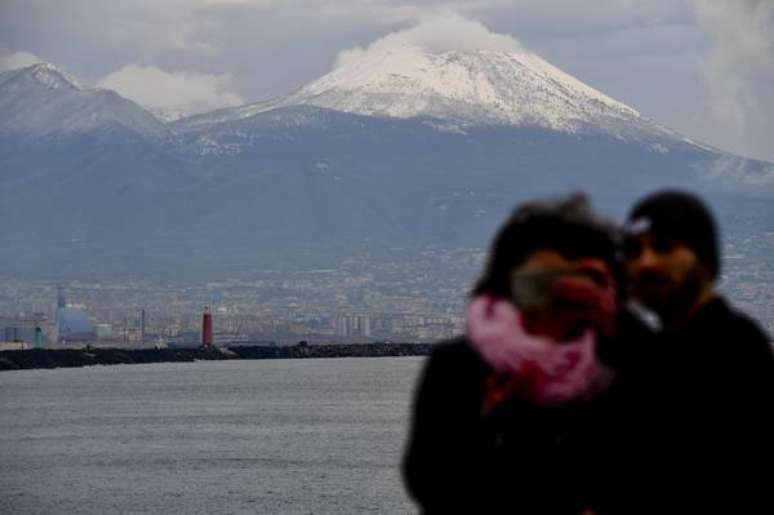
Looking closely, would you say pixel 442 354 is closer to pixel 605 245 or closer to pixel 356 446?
pixel 605 245

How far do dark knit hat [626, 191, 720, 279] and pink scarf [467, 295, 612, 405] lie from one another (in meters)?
0.26

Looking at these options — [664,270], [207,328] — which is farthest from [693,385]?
[207,328]

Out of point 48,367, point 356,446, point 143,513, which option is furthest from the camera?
point 48,367

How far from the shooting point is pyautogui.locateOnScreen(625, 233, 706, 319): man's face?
3227 millimetres

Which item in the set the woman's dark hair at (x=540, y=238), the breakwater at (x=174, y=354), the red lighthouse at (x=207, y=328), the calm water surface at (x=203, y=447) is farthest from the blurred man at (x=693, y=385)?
the red lighthouse at (x=207, y=328)

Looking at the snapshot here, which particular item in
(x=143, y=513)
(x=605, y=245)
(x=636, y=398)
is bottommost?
(x=143, y=513)

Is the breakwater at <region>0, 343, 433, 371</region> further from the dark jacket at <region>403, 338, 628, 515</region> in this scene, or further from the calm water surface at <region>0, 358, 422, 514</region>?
the dark jacket at <region>403, 338, 628, 515</region>

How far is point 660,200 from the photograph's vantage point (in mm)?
3268

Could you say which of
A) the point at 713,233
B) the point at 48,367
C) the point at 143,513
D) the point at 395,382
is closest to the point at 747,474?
the point at 713,233

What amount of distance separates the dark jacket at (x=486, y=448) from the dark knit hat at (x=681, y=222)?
0.98 feet

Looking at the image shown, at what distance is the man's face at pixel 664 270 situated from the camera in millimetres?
3227

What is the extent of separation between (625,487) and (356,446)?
5569cm

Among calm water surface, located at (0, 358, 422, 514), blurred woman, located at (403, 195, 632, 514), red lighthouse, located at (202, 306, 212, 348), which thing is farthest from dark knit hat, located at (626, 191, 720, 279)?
red lighthouse, located at (202, 306, 212, 348)

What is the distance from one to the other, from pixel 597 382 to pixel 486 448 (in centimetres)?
20
